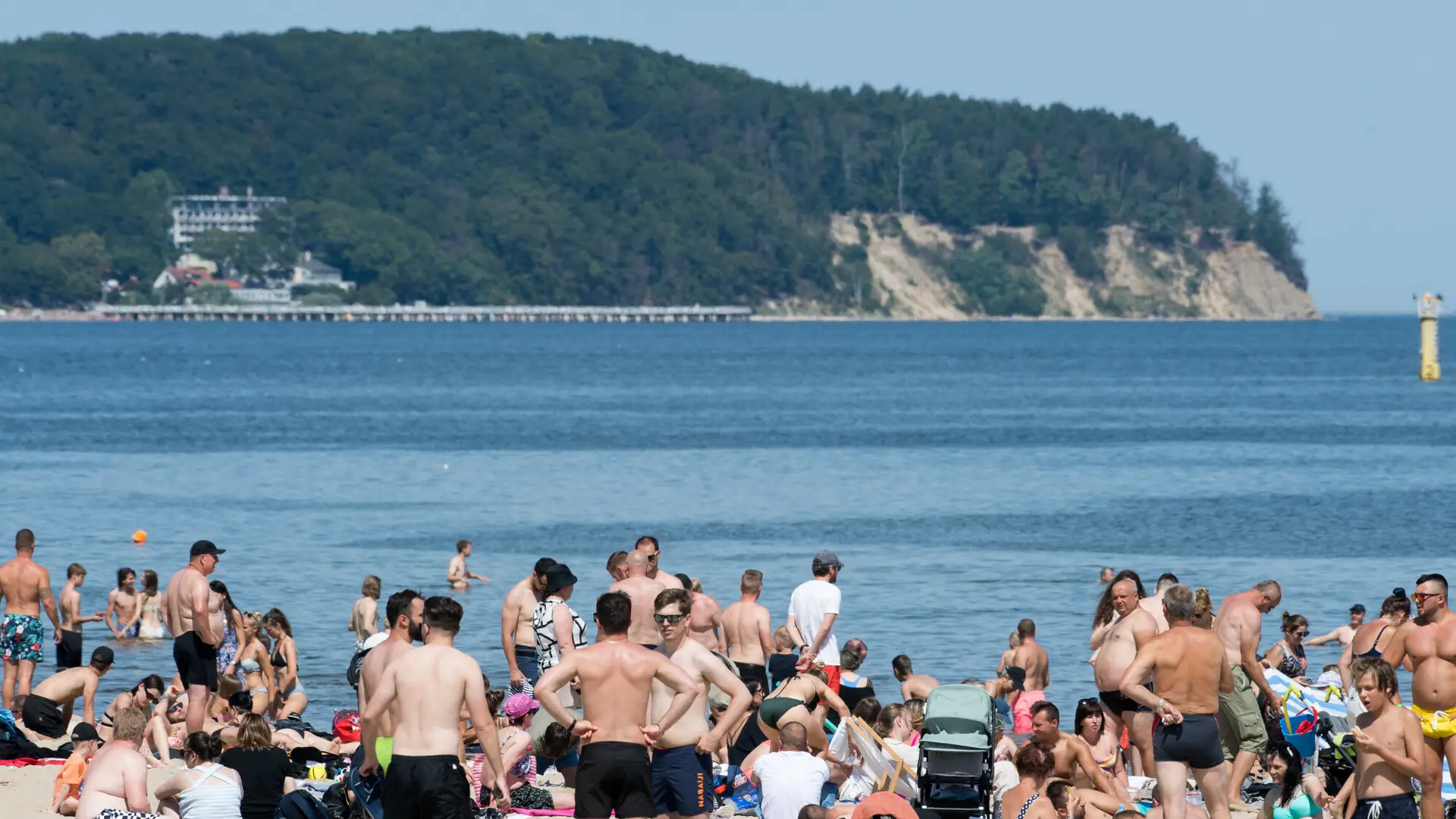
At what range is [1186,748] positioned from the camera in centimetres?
1087

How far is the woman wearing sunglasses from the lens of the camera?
1653 centimetres

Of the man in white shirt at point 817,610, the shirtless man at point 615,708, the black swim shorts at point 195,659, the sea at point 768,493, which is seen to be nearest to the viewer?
the shirtless man at point 615,708

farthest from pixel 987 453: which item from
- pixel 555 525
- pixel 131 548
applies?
pixel 131 548

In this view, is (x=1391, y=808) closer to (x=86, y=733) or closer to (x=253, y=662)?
(x=86, y=733)

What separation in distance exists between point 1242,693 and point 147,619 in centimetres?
1403

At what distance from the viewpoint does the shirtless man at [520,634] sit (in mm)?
13477

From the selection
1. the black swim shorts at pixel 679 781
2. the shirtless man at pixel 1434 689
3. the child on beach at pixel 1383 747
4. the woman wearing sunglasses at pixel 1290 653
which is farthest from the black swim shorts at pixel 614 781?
the woman wearing sunglasses at pixel 1290 653

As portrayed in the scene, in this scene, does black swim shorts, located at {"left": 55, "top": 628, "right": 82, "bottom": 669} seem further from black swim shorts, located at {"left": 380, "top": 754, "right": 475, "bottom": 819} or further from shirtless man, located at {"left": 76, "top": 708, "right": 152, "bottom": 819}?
black swim shorts, located at {"left": 380, "top": 754, "right": 475, "bottom": 819}

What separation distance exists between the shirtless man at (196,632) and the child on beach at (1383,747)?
26.7ft

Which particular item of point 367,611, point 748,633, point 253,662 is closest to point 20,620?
point 253,662

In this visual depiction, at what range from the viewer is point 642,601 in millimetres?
12445

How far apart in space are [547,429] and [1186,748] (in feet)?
194

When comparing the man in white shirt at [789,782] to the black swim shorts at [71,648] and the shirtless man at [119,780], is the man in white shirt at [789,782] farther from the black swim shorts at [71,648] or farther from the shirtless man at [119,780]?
the black swim shorts at [71,648]

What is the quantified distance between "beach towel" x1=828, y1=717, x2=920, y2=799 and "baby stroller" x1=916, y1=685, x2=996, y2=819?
0.88 ft
